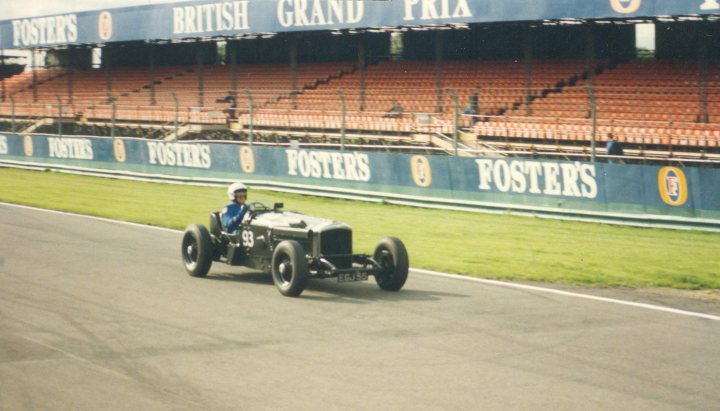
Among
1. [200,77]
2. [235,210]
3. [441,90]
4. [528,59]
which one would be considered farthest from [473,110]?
[200,77]

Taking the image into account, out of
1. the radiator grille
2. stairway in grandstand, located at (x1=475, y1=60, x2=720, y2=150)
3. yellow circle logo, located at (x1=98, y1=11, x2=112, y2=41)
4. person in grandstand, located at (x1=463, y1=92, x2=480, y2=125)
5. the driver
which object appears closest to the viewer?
the radiator grille

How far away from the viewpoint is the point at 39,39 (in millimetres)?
49344

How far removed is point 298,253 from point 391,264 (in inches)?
49.4

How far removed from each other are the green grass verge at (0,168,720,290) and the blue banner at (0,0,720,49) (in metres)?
8.08

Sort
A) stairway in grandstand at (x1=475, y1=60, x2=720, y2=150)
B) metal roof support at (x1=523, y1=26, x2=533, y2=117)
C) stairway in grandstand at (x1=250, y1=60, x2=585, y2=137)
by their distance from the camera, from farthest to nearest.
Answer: metal roof support at (x1=523, y1=26, x2=533, y2=117) → stairway in grandstand at (x1=250, y1=60, x2=585, y2=137) → stairway in grandstand at (x1=475, y1=60, x2=720, y2=150)

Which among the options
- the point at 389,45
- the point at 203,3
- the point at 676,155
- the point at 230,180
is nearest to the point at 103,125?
the point at 203,3

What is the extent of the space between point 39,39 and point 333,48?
17.8 meters

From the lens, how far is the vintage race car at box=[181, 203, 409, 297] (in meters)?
11.2

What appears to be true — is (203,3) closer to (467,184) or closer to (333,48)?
(333,48)

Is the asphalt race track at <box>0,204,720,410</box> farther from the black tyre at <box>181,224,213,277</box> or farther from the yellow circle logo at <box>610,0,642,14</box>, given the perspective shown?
the yellow circle logo at <box>610,0,642,14</box>

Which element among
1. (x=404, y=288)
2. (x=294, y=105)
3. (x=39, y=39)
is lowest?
(x=404, y=288)

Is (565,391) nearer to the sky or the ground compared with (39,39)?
nearer to the ground

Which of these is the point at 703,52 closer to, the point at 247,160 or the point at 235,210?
the point at 247,160

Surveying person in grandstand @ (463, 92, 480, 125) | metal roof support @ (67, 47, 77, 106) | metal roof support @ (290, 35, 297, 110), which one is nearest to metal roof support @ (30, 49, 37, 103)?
metal roof support @ (67, 47, 77, 106)
